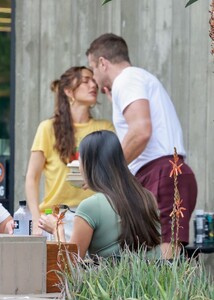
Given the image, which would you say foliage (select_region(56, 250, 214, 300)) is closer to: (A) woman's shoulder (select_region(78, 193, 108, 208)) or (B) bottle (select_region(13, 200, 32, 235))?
(A) woman's shoulder (select_region(78, 193, 108, 208))

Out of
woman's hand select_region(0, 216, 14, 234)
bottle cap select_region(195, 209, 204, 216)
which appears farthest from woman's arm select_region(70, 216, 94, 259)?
bottle cap select_region(195, 209, 204, 216)

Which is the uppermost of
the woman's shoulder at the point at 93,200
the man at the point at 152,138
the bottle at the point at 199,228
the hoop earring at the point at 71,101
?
the hoop earring at the point at 71,101

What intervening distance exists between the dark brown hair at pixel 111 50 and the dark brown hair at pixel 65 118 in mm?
470

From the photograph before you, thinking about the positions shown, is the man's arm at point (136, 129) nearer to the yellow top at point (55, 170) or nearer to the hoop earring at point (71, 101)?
the yellow top at point (55, 170)

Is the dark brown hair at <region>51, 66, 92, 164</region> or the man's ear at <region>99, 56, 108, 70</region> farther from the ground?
the man's ear at <region>99, 56, 108, 70</region>

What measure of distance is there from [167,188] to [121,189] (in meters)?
1.36

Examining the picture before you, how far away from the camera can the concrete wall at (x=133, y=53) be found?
8.28m

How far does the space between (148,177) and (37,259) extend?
2513 millimetres

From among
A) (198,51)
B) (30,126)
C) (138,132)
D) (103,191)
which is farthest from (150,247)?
(30,126)

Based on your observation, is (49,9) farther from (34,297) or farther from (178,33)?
(34,297)

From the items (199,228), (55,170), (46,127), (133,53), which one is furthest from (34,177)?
(133,53)

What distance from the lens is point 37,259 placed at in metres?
4.34

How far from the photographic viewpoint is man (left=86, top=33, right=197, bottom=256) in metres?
6.70

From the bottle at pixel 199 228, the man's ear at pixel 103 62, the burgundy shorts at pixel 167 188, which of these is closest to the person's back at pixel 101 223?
the burgundy shorts at pixel 167 188
